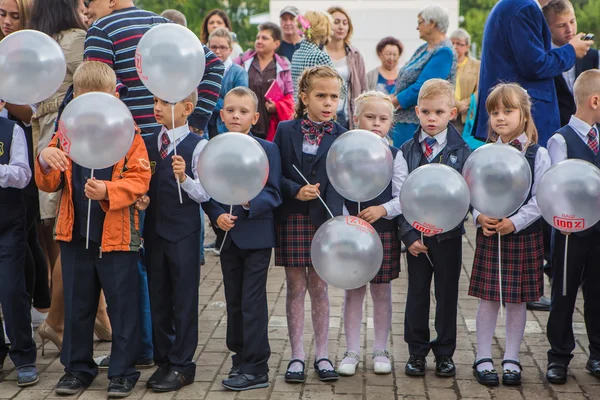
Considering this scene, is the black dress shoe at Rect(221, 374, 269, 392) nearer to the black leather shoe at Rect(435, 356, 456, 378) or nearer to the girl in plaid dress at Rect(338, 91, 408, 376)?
the girl in plaid dress at Rect(338, 91, 408, 376)

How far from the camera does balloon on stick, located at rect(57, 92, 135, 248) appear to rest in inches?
150

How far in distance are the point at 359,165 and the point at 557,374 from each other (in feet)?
5.22

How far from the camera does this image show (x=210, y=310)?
229 inches

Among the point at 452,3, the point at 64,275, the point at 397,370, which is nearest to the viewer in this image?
the point at 64,275

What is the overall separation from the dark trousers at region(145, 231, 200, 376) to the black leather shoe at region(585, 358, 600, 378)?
85.4 inches

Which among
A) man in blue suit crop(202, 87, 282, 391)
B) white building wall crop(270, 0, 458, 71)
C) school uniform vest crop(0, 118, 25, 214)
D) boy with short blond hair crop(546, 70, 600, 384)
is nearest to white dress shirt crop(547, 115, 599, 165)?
boy with short blond hair crop(546, 70, 600, 384)

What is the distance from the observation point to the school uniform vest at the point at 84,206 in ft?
Answer: 13.5

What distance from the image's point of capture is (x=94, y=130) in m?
3.80

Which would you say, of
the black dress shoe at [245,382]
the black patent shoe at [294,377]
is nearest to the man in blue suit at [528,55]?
the black patent shoe at [294,377]

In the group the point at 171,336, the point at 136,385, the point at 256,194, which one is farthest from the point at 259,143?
the point at 136,385

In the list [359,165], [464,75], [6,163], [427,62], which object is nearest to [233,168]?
[359,165]

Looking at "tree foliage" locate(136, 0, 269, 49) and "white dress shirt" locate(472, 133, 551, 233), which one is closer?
"white dress shirt" locate(472, 133, 551, 233)

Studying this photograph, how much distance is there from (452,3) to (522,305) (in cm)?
1441

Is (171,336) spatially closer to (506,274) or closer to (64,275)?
(64,275)
